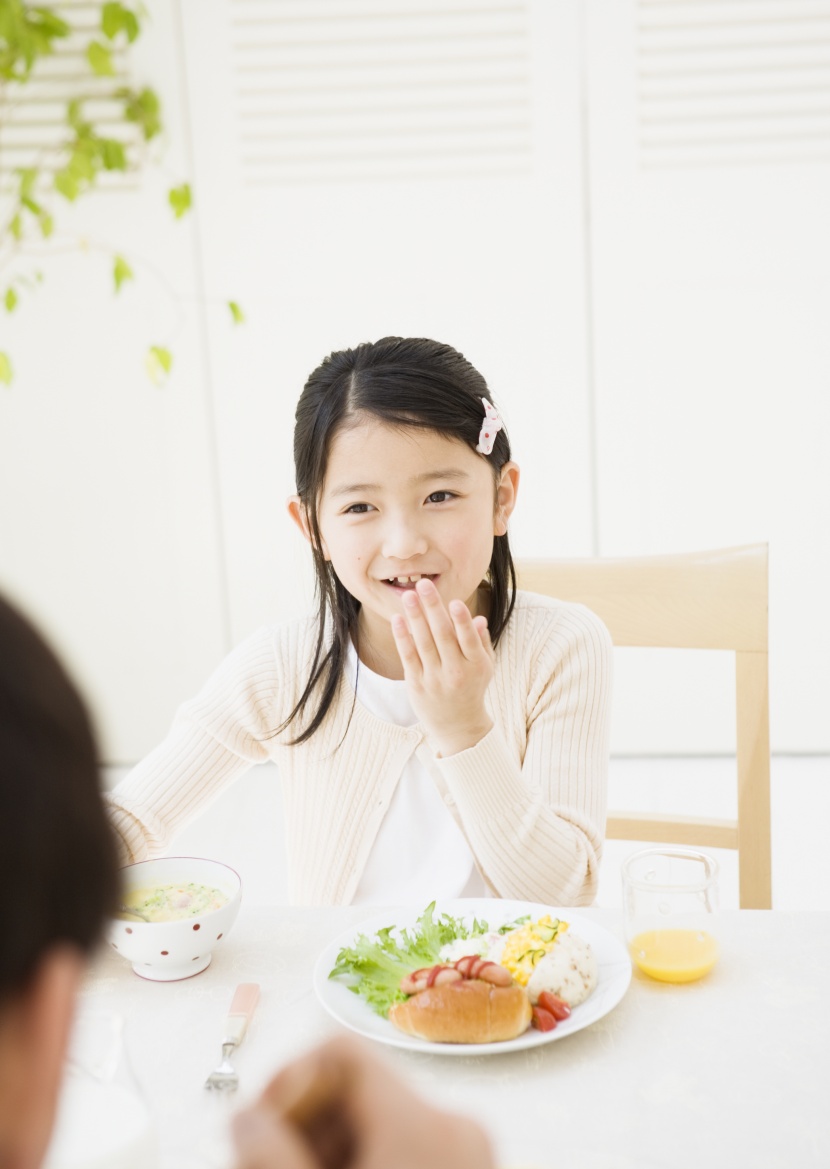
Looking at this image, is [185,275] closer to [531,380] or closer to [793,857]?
[531,380]

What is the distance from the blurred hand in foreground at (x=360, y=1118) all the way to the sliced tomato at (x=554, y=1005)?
1.65ft

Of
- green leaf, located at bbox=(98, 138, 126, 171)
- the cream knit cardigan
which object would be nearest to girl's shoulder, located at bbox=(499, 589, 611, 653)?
the cream knit cardigan

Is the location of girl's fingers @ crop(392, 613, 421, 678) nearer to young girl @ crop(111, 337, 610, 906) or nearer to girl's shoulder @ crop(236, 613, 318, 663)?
young girl @ crop(111, 337, 610, 906)

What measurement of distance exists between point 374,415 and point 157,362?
1775 mm

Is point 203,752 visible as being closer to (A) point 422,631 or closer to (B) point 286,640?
(B) point 286,640

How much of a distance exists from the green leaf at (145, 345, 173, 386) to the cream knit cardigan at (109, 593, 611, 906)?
1.58m

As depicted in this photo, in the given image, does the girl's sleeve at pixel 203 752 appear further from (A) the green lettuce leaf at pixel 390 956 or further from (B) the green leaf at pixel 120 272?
(B) the green leaf at pixel 120 272

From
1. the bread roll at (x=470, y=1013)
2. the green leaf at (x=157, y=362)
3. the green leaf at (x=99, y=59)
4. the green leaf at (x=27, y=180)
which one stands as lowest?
the bread roll at (x=470, y=1013)

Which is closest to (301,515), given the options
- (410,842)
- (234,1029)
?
(410,842)

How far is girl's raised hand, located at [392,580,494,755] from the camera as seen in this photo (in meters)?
1.18

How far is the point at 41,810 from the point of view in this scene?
0.30m

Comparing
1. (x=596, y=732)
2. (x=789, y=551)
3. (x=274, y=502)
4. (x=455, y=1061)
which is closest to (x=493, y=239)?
(x=274, y=502)

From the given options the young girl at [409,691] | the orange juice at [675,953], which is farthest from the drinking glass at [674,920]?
the young girl at [409,691]

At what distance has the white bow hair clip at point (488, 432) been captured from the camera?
1.33 metres
